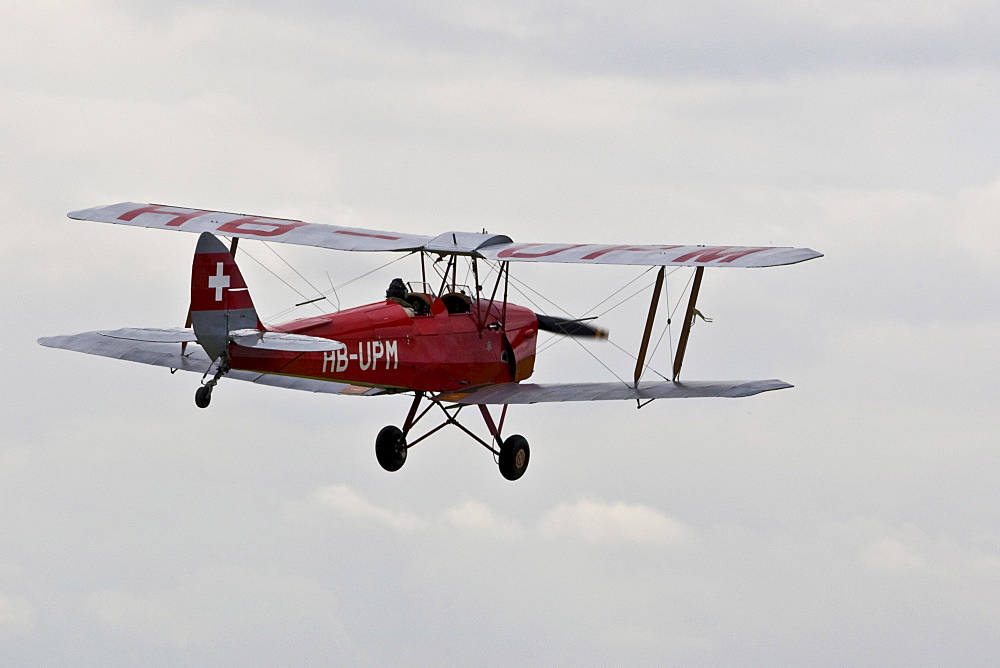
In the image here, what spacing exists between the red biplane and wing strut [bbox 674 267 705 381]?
17mm

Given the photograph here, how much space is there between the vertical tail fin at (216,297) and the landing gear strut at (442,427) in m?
3.46

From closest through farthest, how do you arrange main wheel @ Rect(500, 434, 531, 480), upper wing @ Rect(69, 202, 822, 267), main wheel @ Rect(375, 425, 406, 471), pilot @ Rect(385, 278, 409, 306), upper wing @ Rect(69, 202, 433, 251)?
upper wing @ Rect(69, 202, 822, 267) < upper wing @ Rect(69, 202, 433, 251) < pilot @ Rect(385, 278, 409, 306) < main wheel @ Rect(375, 425, 406, 471) < main wheel @ Rect(500, 434, 531, 480)

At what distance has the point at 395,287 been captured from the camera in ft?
75.6

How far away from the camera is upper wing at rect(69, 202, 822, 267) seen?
69.5ft

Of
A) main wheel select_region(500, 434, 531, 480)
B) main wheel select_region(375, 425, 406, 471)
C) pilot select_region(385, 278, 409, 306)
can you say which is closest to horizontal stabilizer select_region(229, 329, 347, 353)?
pilot select_region(385, 278, 409, 306)

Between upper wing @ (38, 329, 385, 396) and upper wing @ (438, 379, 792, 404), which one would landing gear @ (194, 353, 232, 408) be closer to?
upper wing @ (38, 329, 385, 396)

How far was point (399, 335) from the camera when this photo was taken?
22.3m

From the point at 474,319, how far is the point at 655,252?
2.82m

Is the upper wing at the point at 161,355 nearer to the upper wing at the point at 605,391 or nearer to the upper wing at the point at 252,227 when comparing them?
the upper wing at the point at 605,391

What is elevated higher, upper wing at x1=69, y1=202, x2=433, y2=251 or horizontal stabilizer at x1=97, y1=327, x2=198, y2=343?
upper wing at x1=69, y1=202, x2=433, y2=251

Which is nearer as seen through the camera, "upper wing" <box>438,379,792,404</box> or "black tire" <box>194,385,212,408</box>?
"black tire" <box>194,385,212,408</box>

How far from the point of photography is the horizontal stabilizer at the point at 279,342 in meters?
20.0

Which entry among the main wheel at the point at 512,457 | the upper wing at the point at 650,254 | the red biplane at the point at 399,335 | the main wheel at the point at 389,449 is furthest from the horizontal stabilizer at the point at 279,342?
the main wheel at the point at 512,457

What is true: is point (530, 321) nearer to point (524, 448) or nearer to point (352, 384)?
point (524, 448)
